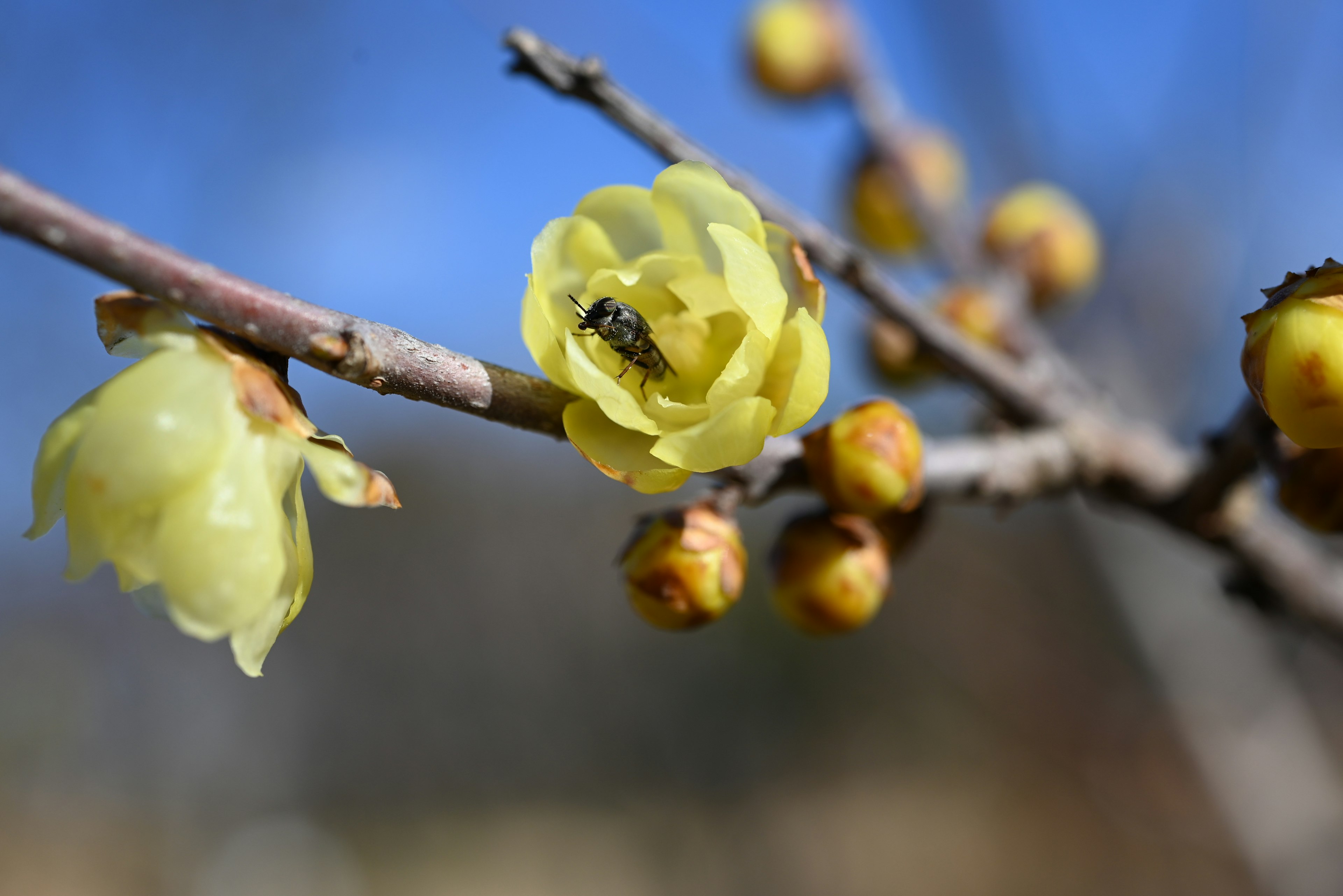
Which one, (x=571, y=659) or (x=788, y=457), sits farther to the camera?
(x=571, y=659)

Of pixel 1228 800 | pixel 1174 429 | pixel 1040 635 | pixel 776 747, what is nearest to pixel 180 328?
pixel 1228 800

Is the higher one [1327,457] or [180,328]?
[1327,457]

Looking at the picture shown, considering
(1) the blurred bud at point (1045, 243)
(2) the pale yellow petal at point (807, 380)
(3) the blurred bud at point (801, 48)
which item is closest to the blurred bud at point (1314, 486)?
(2) the pale yellow petal at point (807, 380)

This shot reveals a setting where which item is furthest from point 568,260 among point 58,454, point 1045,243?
point 1045,243

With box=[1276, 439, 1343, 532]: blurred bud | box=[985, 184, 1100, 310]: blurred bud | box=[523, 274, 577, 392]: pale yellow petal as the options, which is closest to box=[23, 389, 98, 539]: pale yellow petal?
box=[523, 274, 577, 392]: pale yellow petal

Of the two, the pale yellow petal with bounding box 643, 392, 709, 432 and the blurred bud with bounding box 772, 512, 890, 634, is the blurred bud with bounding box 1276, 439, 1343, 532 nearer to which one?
the blurred bud with bounding box 772, 512, 890, 634

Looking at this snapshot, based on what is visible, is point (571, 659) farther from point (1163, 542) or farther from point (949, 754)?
point (1163, 542)

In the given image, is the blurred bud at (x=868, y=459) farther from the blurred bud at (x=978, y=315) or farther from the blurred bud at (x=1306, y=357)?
the blurred bud at (x=978, y=315)
